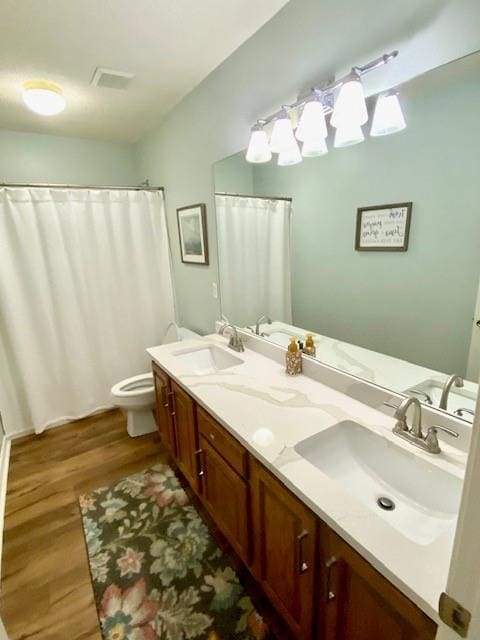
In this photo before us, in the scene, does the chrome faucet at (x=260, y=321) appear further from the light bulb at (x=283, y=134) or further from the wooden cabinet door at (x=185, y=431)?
the light bulb at (x=283, y=134)

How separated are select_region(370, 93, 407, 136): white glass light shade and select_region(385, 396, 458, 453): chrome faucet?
952mm

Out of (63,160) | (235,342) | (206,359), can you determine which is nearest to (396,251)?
(235,342)

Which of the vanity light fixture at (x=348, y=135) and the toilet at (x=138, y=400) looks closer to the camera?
the vanity light fixture at (x=348, y=135)

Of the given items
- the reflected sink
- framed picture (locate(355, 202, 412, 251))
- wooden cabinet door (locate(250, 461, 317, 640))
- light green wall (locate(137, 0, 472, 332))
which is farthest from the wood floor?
framed picture (locate(355, 202, 412, 251))

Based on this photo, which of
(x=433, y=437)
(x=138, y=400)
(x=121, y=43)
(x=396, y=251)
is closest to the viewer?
(x=433, y=437)

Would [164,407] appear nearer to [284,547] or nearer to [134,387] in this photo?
[134,387]

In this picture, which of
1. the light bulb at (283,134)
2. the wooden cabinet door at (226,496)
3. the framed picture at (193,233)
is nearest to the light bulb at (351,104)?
the light bulb at (283,134)

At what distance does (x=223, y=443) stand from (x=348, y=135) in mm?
1340

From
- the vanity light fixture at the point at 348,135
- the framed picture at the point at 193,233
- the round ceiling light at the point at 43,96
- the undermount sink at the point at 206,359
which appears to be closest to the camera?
the vanity light fixture at the point at 348,135

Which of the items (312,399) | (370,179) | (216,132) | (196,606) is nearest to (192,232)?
(216,132)

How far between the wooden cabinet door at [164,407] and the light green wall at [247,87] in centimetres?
65

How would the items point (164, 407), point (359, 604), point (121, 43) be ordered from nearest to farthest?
point (359, 604) < point (121, 43) < point (164, 407)

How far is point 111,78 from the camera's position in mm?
1832

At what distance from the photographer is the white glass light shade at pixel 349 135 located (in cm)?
121
